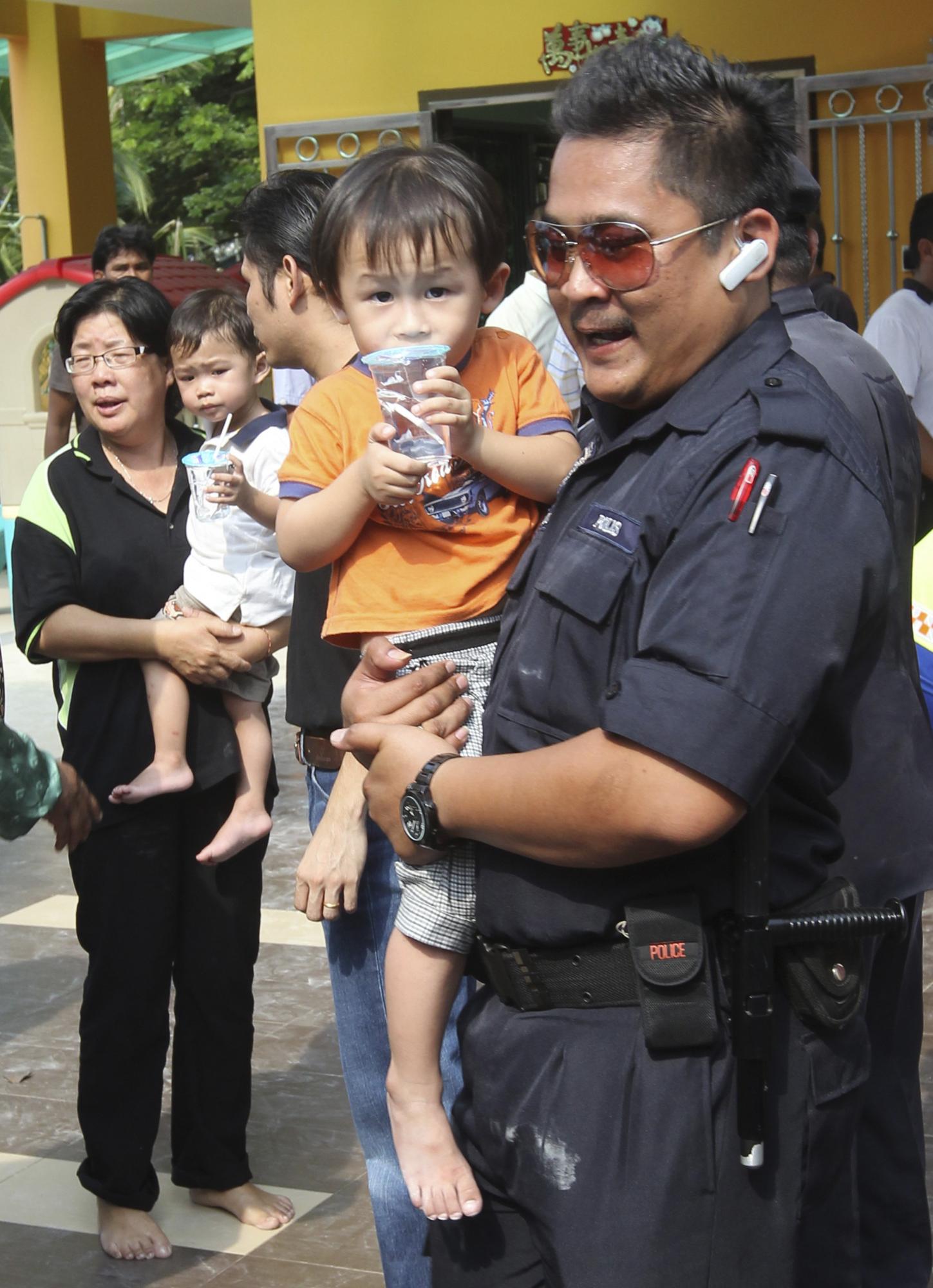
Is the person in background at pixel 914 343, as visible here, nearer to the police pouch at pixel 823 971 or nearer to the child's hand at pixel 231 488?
the child's hand at pixel 231 488

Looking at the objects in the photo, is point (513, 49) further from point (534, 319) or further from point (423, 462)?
point (423, 462)

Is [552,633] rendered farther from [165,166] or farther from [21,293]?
[165,166]

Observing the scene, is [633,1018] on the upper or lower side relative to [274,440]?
lower

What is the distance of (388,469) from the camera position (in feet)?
7.48

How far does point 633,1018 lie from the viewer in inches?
75.9

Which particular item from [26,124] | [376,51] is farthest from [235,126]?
[376,51]

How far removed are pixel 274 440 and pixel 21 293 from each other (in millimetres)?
12220

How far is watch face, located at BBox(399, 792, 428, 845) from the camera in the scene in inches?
79.4

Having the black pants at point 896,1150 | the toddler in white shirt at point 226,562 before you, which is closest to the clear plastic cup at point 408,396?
the toddler in white shirt at point 226,562

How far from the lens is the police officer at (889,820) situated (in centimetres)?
248

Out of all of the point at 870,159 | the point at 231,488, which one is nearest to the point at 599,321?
the point at 231,488

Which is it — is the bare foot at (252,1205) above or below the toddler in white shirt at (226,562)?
below

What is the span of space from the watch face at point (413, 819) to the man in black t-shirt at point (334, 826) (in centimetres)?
68

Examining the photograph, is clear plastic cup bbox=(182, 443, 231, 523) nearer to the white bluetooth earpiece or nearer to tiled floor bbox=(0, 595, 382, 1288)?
the white bluetooth earpiece
